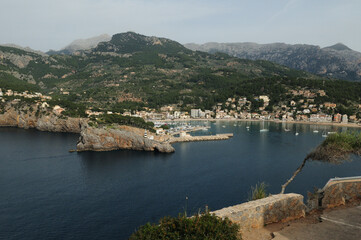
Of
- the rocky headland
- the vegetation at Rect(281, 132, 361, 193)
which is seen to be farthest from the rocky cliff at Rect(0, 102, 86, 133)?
the vegetation at Rect(281, 132, 361, 193)

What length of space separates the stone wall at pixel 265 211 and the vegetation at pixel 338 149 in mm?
2130

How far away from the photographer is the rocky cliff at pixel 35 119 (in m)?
90.9

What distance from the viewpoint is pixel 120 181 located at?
44.8 m

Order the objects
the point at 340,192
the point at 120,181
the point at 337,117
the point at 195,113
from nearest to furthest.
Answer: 1. the point at 340,192
2. the point at 120,181
3. the point at 337,117
4. the point at 195,113

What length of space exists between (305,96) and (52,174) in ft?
472

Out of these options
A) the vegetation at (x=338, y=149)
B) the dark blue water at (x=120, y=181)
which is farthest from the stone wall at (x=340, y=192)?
the dark blue water at (x=120, y=181)

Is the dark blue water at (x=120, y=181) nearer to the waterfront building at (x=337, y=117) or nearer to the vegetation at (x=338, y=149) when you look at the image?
the vegetation at (x=338, y=149)

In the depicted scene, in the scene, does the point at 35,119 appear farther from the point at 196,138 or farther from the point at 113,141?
the point at 196,138

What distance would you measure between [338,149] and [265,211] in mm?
5707

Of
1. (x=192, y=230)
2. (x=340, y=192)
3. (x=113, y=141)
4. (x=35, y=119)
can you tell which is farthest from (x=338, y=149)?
(x=35, y=119)

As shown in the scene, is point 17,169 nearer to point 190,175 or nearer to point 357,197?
point 190,175

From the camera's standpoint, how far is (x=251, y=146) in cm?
7694

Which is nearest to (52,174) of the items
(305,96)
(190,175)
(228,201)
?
(190,175)

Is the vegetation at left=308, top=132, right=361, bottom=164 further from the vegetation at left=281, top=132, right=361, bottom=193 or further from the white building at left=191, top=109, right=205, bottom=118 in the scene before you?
the white building at left=191, top=109, right=205, bottom=118
